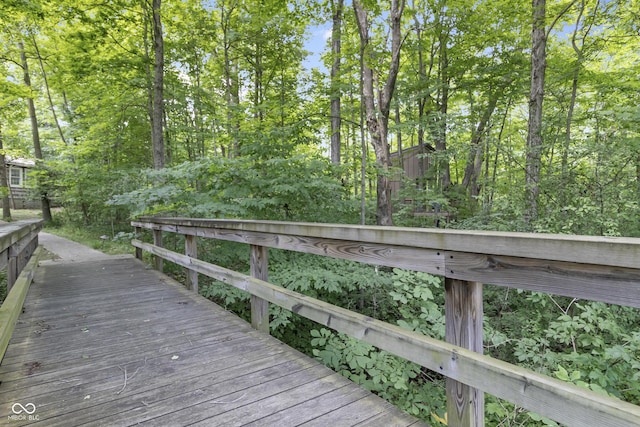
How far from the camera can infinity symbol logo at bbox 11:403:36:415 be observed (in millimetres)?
1928

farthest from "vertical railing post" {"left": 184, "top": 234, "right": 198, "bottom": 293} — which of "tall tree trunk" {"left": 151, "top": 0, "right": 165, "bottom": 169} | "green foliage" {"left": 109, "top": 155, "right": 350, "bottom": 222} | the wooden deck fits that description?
"tall tree trunk" {"left": 151, "top": 0, "right": 165, "bottom": 169}

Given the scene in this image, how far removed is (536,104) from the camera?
25.2 feet

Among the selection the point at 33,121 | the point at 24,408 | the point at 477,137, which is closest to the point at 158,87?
the point at 24,408

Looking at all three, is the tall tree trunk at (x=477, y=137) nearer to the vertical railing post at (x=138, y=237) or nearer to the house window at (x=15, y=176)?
the vertical railing post at (x=138, y=237)

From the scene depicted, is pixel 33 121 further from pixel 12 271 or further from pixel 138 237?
pixel 12 271

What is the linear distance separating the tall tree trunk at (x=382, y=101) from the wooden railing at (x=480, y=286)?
Answer: 532 cm

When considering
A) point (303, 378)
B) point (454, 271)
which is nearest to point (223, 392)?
point (303, 378)

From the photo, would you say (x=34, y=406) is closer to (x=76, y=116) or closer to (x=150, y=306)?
(x=150, y=306)

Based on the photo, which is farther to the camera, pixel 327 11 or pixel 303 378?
pixel 327 11

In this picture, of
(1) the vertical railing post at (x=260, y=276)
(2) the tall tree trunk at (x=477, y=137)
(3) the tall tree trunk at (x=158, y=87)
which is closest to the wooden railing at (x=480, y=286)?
(1) the vertical railing post at (x=260, y=276)

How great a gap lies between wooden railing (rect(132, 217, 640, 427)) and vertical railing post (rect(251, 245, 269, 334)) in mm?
685

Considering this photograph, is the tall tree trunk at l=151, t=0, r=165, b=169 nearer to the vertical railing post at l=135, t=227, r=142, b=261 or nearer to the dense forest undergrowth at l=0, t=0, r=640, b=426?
the dense forest undergrowth at l=0, t=0, r=640, b=426

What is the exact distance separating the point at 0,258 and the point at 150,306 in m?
1.56

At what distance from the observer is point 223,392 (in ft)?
6.96
